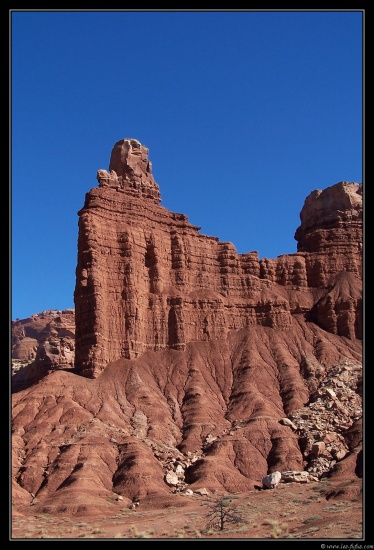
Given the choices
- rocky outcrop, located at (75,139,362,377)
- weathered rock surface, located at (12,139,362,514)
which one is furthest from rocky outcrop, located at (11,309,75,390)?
rocky outcrop, located at (75,139,362,377)

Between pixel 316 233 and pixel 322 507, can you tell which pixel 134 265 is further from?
pixel 322 507

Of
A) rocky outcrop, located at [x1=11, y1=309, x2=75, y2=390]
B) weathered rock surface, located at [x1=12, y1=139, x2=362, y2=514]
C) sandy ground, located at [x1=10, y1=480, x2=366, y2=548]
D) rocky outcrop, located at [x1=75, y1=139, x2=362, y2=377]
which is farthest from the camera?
rocky outcrop, located at [x1=11, y1=309, x2=75, y2=390]

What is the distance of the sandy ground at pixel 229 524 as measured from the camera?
47250 mm

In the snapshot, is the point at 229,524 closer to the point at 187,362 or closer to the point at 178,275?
the point at 187,362

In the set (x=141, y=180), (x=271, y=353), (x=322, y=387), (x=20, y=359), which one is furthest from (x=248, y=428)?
(x=20, y=359)

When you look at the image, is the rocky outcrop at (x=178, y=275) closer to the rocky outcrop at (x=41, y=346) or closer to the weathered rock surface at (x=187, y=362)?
the weathered rock surface at (x=187, y=362)

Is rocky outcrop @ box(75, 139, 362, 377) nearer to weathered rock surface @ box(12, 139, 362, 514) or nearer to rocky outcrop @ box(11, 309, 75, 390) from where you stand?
weathered rock surface @ box(12, 139, 362, 514)

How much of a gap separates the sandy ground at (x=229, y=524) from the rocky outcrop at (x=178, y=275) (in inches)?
1056

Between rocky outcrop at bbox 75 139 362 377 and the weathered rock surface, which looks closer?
the weathered rock surface

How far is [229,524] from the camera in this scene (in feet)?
176

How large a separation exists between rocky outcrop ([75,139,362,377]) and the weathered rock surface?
7.4 inches

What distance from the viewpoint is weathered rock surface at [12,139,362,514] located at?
74938 millimetres
